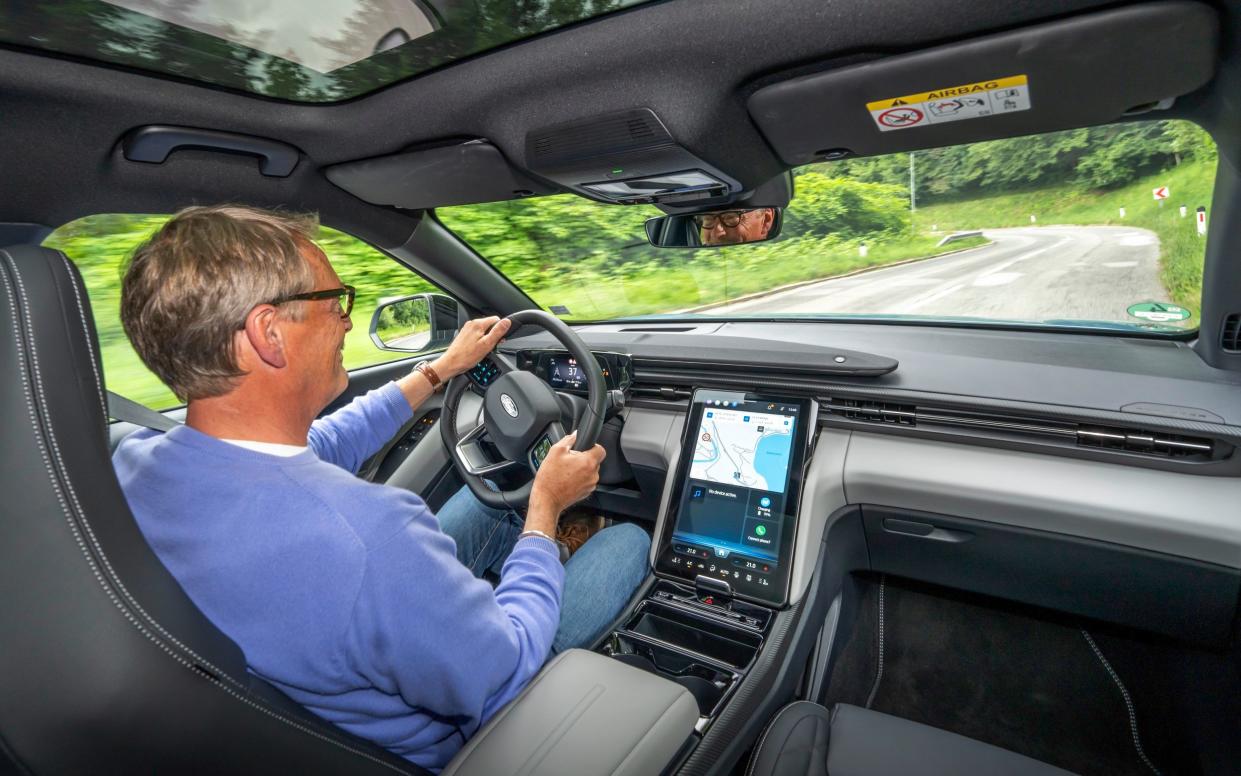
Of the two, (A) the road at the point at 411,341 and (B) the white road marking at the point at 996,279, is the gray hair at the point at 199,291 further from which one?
(B) the white road marking at the point at 996,279

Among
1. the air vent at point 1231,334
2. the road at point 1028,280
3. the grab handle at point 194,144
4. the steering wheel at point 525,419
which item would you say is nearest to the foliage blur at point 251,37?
the grab handle at point 194,144

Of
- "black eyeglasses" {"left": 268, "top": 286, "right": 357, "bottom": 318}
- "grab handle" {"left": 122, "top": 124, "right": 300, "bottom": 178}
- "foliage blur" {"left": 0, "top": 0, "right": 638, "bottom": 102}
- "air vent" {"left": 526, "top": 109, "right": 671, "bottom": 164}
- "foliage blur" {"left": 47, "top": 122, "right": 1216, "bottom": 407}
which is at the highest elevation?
"foliage blur" {"left": 0, "top": 0, "right": 638, "bottom": 102}

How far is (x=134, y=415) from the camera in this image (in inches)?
73.3

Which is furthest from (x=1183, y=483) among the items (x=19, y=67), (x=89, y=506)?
(x=19, y=67)

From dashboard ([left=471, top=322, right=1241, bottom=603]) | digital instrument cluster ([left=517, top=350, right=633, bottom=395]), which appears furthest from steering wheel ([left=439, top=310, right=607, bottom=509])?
dashboard ([left=471, top=322, right=1241, bottom=603])

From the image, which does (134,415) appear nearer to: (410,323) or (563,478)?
(563,478)

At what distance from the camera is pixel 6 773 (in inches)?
34.7

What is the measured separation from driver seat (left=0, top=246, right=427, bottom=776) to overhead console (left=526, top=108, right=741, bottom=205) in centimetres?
147

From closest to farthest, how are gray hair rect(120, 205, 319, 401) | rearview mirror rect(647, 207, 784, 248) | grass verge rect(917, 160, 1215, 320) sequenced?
1. gray hair rect(120, 205, 319, 401)
2. grass verge rect(917, 160, 1215, 320)
3. rearview mirror rect(647, 207, 784, 248)

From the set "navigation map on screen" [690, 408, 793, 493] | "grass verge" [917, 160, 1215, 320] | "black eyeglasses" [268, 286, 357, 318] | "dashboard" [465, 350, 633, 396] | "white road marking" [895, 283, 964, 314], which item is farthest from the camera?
"white road marking" [895, 283, 964, 314]

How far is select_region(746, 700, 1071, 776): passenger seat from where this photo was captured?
1398 millimetres

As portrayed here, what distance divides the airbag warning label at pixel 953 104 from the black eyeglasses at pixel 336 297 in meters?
1.48

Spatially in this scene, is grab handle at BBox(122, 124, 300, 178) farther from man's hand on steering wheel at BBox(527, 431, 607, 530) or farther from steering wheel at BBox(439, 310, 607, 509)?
man's hand on steering wheel at BBox(527, 431, 607, 530)

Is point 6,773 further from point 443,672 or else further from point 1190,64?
point 1190,64
